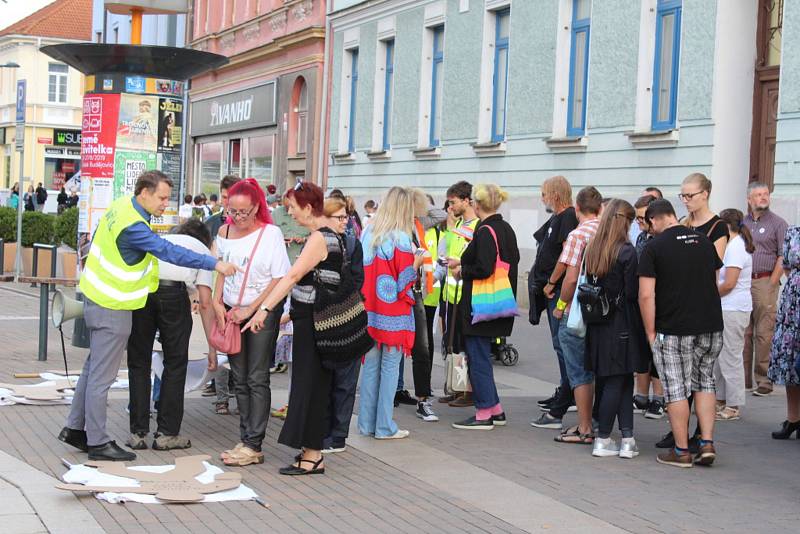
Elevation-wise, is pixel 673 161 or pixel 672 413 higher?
pixel 673 161

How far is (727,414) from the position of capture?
1082cm

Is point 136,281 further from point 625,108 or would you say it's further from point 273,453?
point 625,108

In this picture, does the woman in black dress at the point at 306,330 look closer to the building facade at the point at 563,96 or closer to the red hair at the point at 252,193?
the red hair at the point at 252,193

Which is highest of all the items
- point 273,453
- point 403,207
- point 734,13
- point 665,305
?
point 734,13

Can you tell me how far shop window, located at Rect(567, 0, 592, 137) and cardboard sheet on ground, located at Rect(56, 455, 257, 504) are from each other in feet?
43.9

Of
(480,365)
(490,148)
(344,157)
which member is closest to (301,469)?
(480,365)

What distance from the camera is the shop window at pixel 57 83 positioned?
241 feet

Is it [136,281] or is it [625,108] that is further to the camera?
[625,108]

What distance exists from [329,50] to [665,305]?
2248 cm

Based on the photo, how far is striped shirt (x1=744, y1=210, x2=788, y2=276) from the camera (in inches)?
475

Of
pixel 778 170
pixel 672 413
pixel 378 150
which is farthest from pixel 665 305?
pixel 378 150

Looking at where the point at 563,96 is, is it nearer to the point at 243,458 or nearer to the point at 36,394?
the point at 36,394

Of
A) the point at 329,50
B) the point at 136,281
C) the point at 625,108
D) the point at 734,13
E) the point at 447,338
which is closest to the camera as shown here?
the point at 136,281

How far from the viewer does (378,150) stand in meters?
27.7
